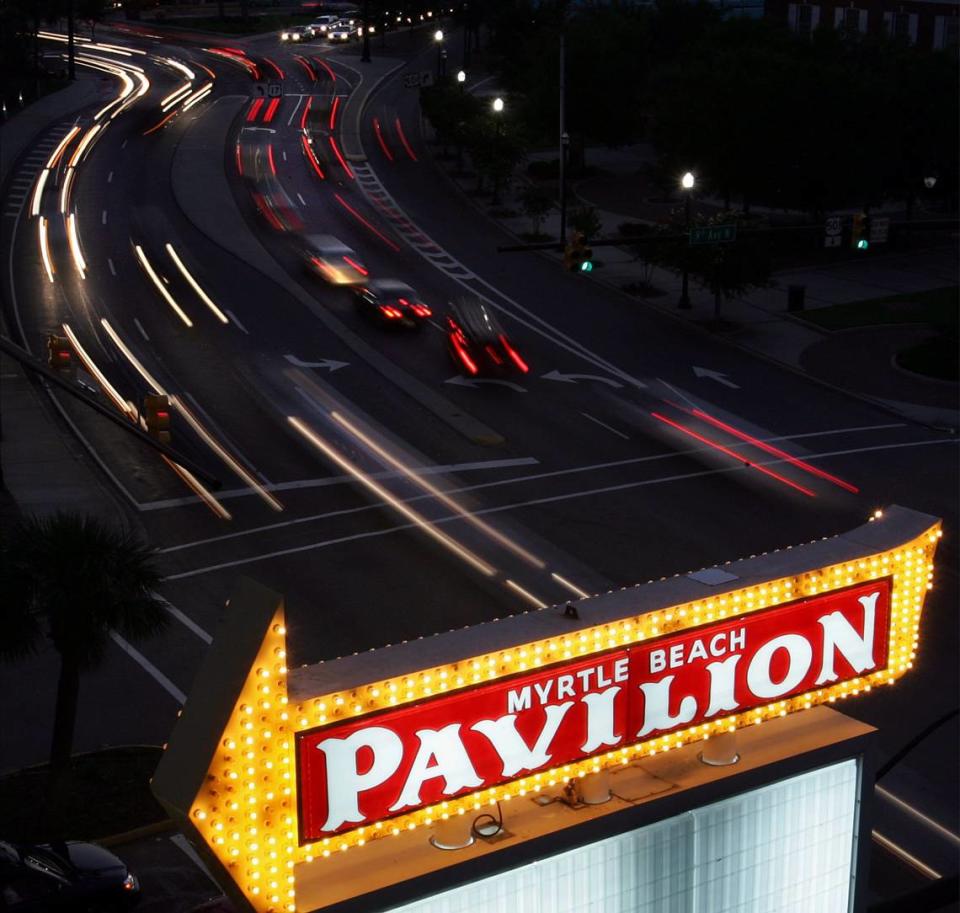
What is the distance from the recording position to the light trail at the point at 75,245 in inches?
2758

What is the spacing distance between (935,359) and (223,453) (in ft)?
89.8

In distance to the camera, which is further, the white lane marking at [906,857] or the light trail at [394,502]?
the light trail at [394,502]

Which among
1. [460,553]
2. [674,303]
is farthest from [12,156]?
[460,553]

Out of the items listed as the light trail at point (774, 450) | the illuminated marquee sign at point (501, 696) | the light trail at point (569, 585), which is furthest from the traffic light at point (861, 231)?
the illuminated marquee sign at point (501, 696)

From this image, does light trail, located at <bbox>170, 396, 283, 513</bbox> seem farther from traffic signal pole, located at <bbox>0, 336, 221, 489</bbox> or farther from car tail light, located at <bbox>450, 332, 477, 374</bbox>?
car tail light, located at <bbox>450, 332, 477, 374</bbox>

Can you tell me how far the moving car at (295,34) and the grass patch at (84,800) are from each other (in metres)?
127

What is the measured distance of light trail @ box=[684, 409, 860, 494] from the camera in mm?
45812

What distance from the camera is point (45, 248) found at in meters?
73.4

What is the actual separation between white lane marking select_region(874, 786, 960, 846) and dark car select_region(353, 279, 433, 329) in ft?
120

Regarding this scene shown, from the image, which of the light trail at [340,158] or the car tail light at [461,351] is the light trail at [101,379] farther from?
the light trail at [340,158]

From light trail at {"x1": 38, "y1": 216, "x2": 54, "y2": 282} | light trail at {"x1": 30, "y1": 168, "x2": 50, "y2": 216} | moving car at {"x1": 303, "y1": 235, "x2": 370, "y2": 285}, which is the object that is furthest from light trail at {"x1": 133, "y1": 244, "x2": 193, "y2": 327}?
light trail at {"x1": 30, "y1": 168, "x2": 50, "y2": 216}

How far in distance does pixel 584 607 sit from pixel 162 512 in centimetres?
3082

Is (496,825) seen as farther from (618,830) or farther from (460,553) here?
(460,553)

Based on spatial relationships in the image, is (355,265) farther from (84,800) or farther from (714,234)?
(84,800)
